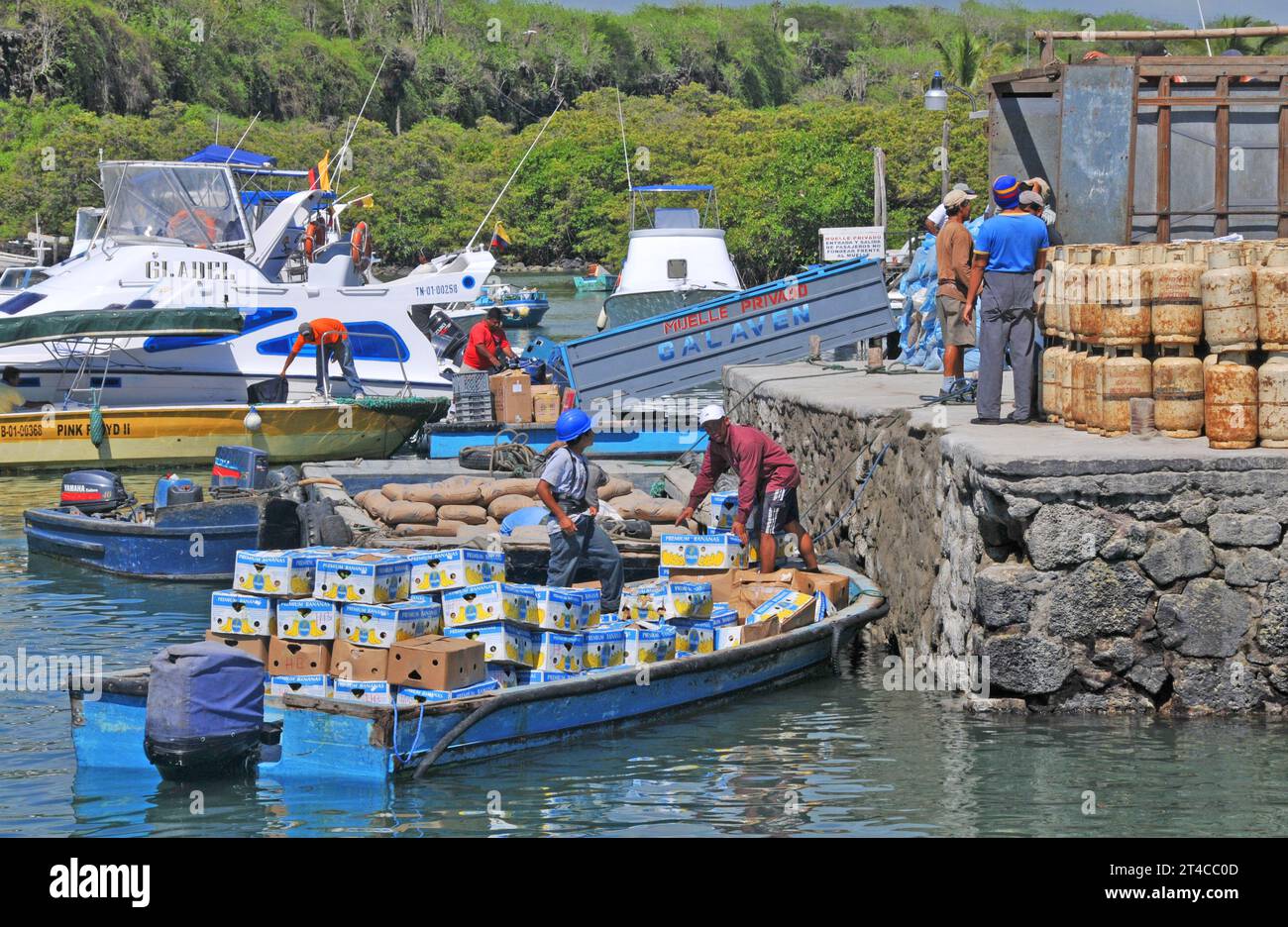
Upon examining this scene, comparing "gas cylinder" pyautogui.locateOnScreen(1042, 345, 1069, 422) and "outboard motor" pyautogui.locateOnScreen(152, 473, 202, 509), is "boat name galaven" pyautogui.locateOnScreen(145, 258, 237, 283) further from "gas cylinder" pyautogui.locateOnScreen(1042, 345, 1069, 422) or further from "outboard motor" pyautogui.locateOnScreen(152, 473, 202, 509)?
"gas cylinder" pyautogui.locateOnScreen(1042, 345, 1069, 422)

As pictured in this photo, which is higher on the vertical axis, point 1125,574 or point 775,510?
point 775,510

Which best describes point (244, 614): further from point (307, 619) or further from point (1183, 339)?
point (1183, 339)

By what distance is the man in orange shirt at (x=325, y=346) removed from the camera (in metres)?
23.3

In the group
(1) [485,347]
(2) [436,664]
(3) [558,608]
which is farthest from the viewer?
(1) [485,347]

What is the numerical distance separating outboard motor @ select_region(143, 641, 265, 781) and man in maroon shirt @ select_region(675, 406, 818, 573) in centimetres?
432

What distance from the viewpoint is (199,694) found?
28.9 ft

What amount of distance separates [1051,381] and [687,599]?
9.89ft

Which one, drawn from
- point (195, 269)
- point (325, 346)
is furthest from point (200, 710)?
point (195, 269)

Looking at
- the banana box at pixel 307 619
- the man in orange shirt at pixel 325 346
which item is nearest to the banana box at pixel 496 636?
the banana box at pixel 307 619

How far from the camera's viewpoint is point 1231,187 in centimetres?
1440

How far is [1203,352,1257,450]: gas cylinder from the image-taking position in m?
10.0

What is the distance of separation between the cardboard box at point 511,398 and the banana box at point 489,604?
11.5 m

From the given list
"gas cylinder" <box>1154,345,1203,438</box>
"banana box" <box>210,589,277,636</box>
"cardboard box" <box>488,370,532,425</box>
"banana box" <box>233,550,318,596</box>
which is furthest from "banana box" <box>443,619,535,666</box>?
"cardboard box" <box>488,370,532,425</box>
